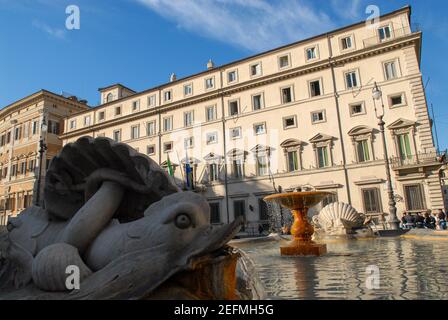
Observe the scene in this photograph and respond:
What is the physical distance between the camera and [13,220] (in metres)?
2.46

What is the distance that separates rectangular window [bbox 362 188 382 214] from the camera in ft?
77.4

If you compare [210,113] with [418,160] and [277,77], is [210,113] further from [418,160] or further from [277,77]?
[418,160]

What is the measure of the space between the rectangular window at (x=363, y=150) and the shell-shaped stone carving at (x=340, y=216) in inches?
500

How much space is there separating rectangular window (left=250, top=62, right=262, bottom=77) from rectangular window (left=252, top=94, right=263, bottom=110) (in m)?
2.13

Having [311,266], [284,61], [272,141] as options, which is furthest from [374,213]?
[311,266]

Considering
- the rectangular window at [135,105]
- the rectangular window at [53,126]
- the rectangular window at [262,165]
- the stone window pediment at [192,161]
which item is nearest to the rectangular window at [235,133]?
the rectangular window at [262,165]

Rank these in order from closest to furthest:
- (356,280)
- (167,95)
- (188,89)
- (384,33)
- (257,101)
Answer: (356,280) < (384,33) < (257,101) < (188,89) < (167,95)

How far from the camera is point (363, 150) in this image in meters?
25.2

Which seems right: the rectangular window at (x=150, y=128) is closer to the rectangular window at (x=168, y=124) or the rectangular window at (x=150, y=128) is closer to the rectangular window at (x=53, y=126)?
the rectangular window at (x=168, y=124)

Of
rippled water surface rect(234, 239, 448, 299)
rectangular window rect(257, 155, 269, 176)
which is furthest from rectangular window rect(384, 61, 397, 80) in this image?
rippled water surface rect(234, 239, 448, 299)

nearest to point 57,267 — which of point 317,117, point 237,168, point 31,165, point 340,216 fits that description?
point 340,216

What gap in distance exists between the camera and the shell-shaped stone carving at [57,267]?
1755 millimetres

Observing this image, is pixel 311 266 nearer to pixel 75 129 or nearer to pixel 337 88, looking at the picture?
pixel 337 88

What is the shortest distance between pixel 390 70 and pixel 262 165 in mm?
12762
